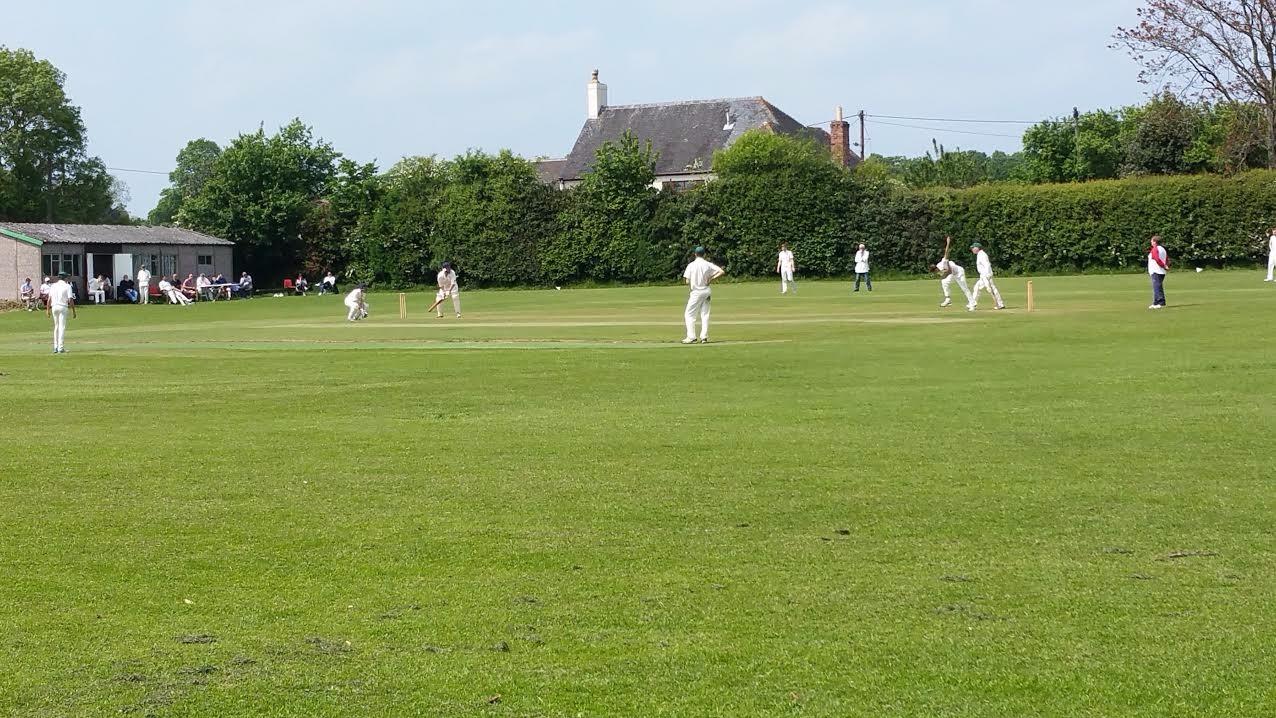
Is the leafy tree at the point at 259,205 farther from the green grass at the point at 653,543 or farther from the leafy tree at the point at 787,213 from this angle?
the green grass at the point at 653,543

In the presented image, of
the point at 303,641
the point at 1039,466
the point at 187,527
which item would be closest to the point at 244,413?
the point at 187,527

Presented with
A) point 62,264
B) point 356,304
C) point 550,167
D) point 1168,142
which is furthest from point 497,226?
point 550,167

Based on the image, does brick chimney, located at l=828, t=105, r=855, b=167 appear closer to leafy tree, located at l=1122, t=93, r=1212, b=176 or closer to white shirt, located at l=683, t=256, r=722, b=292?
leafy tree, located at l=1122, t=93, r=1212, b=176

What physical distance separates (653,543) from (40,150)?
99.3 meters

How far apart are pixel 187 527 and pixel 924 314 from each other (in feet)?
89.9

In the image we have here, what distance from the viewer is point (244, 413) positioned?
17.9 m

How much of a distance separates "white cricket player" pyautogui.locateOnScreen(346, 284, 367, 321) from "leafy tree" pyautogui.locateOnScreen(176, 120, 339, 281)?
31126mm

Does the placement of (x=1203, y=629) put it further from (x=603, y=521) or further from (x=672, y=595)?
(x=603, y=521)

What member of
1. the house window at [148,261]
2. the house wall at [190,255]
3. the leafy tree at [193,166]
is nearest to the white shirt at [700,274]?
the house window at [148,261]

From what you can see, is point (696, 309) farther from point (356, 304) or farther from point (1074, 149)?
point (1074, 149)

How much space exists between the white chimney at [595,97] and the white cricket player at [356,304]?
57294mm

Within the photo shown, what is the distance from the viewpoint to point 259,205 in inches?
2881

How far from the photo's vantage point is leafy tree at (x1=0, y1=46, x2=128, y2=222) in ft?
312

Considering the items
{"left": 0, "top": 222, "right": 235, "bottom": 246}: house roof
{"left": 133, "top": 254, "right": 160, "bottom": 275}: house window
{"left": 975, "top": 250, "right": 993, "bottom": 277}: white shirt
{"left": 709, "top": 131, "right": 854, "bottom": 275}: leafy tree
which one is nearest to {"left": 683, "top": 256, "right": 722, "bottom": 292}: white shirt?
{"left": 975, "top": 250, "right": 993, "bottom": 277}: white shirt
